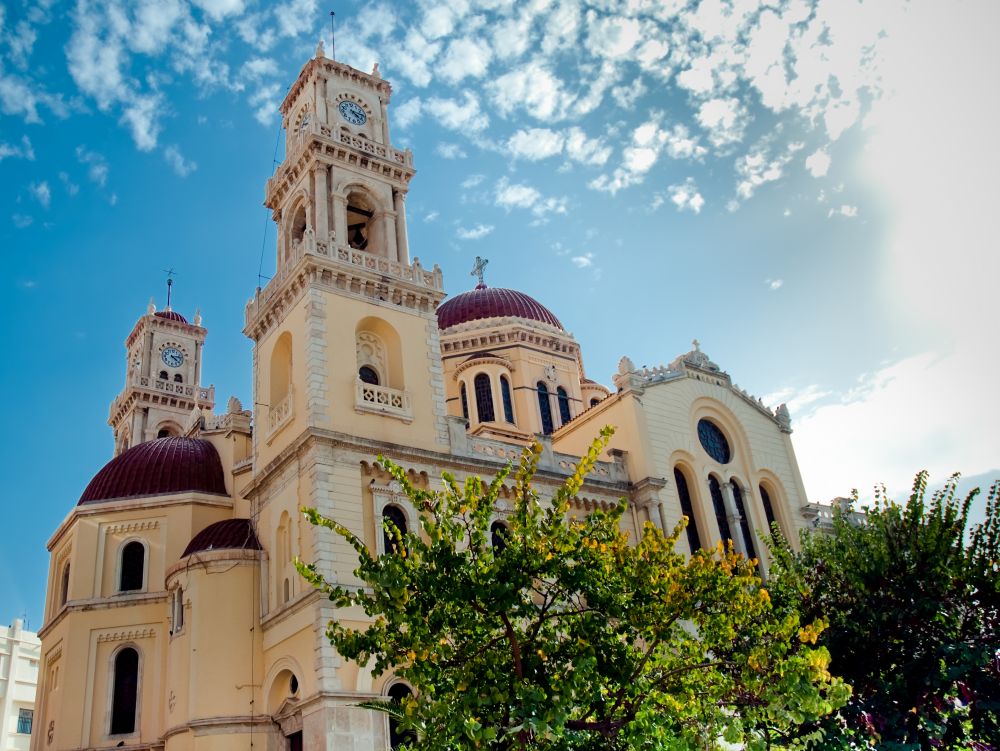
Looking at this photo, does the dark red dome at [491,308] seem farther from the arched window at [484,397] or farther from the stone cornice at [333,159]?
the stone cornice at [333,159]

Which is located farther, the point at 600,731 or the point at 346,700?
the point at 346,700

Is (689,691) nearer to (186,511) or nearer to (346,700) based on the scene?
(346,700)

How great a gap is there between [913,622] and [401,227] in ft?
68.5

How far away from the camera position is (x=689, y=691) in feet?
51.3

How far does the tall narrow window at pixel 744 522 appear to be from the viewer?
3447cm

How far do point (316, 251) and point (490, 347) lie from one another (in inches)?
633

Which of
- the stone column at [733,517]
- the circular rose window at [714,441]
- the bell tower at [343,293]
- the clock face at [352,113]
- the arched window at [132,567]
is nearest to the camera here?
the bell tower at [343,293]

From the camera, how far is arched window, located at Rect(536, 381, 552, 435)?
43219 mm

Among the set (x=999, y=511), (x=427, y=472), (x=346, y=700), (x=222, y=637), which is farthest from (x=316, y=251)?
(x=999, y=511)

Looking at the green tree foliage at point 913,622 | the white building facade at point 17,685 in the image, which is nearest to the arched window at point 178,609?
the green tree foliage at point 913,622

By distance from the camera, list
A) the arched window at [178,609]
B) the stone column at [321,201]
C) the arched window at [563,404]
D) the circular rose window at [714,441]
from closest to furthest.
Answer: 1. the arched window at [178,609]
2. the stone column at [321,201]
3. the circular rose window at [714,441]
4. the arched window at [563,404]

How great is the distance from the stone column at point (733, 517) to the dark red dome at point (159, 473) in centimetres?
1759

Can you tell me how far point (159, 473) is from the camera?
32.1m

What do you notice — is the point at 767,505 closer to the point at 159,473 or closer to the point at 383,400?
the point at 383,400
